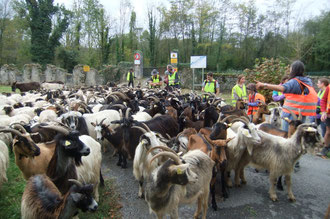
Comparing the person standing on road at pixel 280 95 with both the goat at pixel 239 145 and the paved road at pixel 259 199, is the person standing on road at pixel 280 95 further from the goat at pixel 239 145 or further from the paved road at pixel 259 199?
the paved road at pixel 259 199

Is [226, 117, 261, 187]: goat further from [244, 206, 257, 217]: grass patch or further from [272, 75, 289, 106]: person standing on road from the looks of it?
[272, 75, 289, 106]: person standing on road

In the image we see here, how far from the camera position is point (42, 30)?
99.9ft

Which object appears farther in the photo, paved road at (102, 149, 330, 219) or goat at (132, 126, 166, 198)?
goat at (132, 126, 166, 198)

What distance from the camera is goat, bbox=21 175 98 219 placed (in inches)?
86.9

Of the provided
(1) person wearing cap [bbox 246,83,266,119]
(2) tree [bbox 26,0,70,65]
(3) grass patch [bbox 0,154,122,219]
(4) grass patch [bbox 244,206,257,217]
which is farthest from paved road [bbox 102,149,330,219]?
(2) tree [bbox 26,0,70,65]

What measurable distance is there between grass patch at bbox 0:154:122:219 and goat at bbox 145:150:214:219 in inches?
41.1

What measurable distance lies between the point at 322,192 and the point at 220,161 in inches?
91.6

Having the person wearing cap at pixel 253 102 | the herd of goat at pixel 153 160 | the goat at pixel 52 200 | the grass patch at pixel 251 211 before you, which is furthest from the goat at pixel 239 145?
the goat at pixel 52 200

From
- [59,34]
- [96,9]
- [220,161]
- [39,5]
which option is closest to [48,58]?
[59,34]

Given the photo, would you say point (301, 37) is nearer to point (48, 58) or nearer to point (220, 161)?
point (220, 161)

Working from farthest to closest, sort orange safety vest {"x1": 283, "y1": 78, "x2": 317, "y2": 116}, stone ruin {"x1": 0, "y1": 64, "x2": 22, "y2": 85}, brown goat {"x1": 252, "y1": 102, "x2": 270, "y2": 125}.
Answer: stone ruin {"x1": 0, "y1": 64, "x2": 22, "y2": 85}, brown goat {"x1": 252, "y1": 102, "x2": 270, "y2": 125}, orange safety vest {"x1": 283, "y1": 78, "x2": 317, "y2": 116}

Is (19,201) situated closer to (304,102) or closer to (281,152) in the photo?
(281,152)

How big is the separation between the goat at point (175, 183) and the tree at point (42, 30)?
3342 cm

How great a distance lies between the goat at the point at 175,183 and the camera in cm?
251
